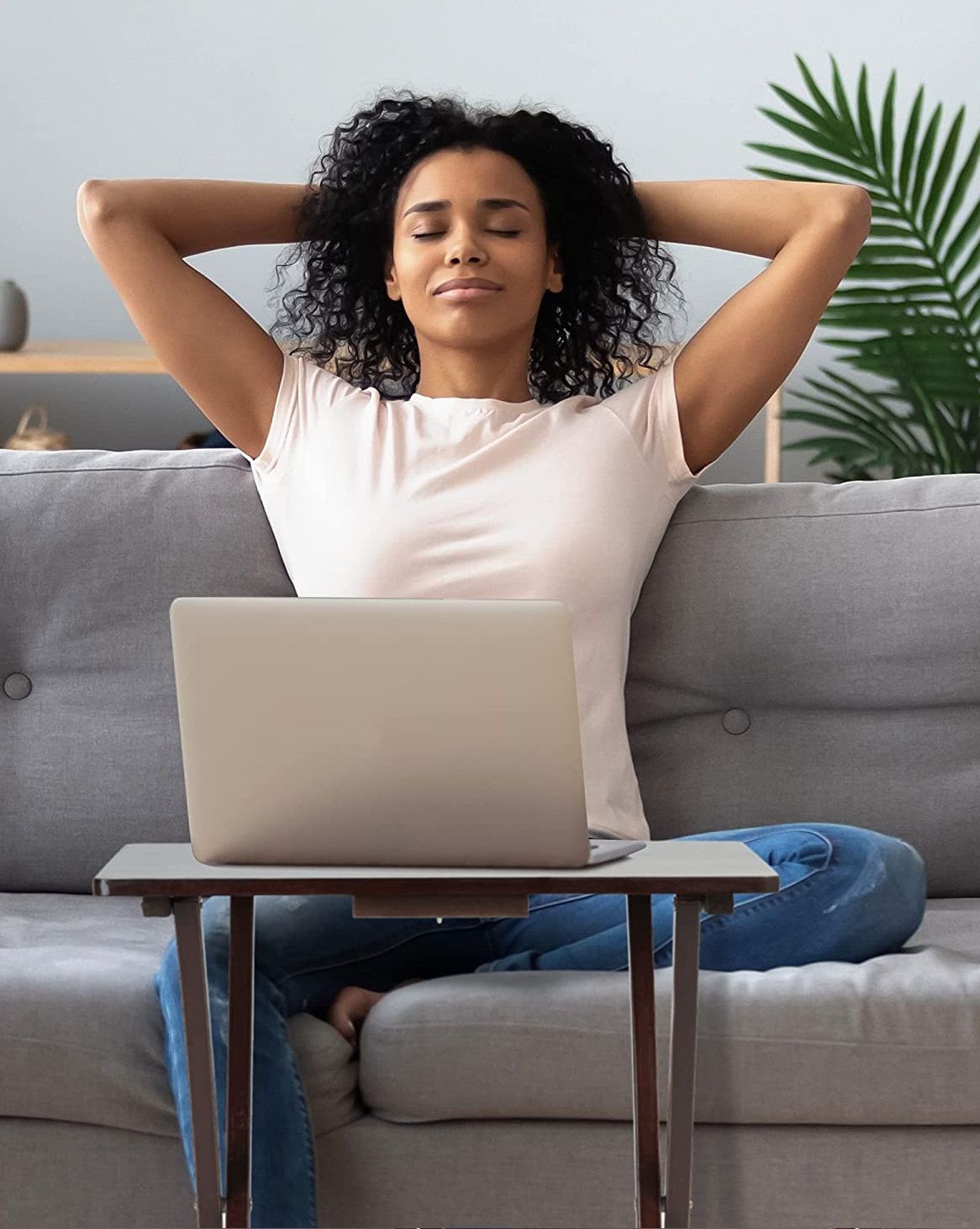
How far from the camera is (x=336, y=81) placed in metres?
3.35

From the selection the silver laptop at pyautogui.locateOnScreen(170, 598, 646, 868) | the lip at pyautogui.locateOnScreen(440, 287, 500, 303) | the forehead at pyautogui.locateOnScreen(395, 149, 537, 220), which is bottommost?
the silver laptop at pyautogui.locateOnScreen(170, 598, 646, 868)

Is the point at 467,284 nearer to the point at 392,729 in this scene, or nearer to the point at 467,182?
the point at 467,182

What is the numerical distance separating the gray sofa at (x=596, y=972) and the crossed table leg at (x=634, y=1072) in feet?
0.35

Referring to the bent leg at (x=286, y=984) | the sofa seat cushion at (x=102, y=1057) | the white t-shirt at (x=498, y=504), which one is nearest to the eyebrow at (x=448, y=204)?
the white t-shirt at (x=498, y=504)

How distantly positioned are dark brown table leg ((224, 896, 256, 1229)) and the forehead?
90 cm

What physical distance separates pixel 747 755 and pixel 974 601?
0.30m

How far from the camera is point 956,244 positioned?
269 cm

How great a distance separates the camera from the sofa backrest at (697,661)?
172 centimetres

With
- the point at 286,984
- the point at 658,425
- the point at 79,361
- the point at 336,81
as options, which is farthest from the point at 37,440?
the point at 286,984

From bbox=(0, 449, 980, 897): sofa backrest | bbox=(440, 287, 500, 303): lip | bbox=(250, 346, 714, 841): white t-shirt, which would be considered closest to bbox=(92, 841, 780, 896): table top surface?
bbox=(250, 346, 714, 841): white t-shirt

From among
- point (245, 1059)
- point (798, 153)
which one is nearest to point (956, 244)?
point (798, 153)

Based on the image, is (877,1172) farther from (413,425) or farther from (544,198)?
(544,198)

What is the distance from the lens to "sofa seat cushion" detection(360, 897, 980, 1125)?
4.09ft

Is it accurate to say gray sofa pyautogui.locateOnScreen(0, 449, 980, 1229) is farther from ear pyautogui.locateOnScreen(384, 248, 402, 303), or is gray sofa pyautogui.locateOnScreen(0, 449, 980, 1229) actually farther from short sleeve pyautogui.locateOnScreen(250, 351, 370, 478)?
ear pyautogui.locateOnScreen(384, 248, 402, 303)
